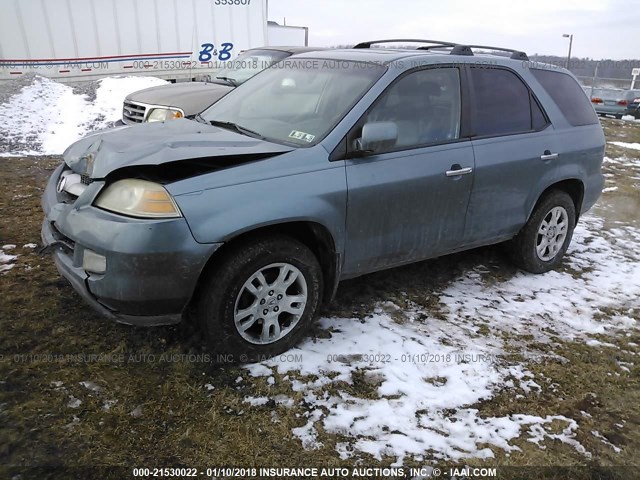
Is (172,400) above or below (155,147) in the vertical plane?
below

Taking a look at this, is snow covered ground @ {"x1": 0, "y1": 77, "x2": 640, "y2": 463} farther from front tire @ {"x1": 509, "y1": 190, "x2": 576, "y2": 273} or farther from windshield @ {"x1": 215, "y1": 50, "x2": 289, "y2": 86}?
windshield @ {"x1": 215, "y1": 50, "x2": 289, "y2": 86}

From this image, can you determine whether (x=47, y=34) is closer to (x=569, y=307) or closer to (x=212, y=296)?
(x=212, y=296)

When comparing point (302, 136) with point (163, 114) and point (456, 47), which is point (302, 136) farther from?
point (163, 114)

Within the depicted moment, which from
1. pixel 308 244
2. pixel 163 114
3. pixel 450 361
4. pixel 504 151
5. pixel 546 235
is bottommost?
pixel 450 361

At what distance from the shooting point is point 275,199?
2.82 m

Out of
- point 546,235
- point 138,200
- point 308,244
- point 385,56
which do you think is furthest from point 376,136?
point 546,235

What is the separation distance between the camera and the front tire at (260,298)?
2795mm

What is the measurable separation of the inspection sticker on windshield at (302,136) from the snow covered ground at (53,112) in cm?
678

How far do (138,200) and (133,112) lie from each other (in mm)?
4784

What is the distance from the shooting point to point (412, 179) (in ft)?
11.1

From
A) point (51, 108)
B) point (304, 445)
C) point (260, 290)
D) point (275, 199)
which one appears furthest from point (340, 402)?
point (51, 108)

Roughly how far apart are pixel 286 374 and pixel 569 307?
2.48m

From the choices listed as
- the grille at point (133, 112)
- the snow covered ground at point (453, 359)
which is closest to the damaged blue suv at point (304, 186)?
the snow covered ground at point (453, 359)

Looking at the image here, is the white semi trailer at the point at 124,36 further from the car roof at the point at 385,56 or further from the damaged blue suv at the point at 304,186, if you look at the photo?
the car roof at the point at 385,56
